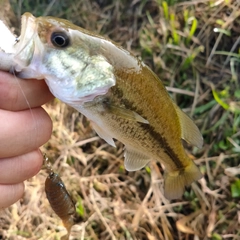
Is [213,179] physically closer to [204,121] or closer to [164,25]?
[204,121]

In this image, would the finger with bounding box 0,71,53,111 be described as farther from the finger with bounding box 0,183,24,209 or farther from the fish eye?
the finger with bounding box 0,183,24,209

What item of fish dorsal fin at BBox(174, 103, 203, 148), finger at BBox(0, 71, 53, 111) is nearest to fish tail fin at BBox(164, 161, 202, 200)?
fish dorsal fin at BBox(174, 103, 203, 148)

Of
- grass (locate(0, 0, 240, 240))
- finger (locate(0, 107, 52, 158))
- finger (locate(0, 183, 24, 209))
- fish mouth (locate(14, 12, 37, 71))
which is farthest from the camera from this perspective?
grass (locate(0, 0, 240, 240))

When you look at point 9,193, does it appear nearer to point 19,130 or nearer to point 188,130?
point 19,130

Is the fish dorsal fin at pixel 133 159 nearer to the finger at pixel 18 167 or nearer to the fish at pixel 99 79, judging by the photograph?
the fish at pixel 99 79

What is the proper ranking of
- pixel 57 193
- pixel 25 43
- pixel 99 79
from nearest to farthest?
pixel 25 43
pixel 99 79
pixel 57 193

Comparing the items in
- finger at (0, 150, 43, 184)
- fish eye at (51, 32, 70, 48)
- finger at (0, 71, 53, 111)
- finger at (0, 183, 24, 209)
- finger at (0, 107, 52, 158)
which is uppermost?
fish eye at (51, 32, 70, 48)

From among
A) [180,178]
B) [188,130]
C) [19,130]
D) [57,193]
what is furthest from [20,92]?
[180,178]
